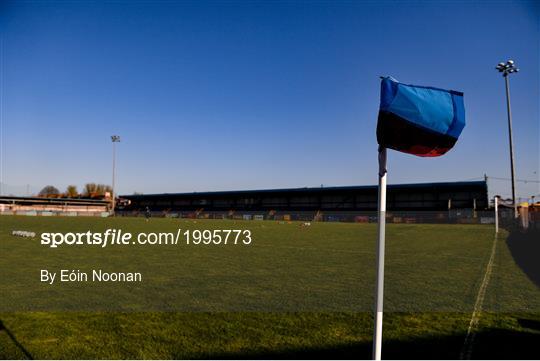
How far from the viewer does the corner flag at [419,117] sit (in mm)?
2561

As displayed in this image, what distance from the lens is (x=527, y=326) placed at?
532 cm

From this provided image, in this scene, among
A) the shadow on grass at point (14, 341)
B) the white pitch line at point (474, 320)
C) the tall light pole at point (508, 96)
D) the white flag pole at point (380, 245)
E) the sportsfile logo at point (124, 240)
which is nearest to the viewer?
the white flag pole at point (380, 245)

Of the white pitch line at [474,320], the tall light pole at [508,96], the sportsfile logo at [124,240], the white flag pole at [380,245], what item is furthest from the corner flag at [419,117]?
the tall light pole at [508,96]

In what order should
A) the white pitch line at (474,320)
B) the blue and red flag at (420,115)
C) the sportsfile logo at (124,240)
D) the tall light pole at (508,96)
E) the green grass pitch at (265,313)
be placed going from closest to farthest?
the blue and red flag at (420,115), the white pitch line at (474,320), the green grass pitch at (265,313), the sportsfile logo at (124,240), the tall light pole at (508,96)

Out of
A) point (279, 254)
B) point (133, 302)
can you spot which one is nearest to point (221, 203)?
point (279, 254)

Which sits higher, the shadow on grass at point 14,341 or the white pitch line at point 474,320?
the white pitch line at point 474,320

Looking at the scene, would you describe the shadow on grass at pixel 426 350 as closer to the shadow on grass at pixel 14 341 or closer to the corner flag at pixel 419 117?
the shadow on grass at pixel 14 341

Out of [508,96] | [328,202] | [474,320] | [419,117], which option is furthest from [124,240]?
[328,202]

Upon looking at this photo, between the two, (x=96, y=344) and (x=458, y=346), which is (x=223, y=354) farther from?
(x=458, y=346)

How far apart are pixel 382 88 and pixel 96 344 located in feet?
13.6

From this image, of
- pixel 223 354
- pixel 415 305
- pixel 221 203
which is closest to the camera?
pixel 223 354

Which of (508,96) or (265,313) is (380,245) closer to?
(265,313)

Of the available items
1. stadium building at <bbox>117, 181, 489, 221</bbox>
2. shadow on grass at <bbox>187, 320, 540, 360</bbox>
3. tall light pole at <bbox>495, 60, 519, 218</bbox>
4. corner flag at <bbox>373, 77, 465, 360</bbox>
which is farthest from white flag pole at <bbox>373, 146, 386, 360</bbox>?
stadium building at <bbox>117, 181, 489, 221</bbox>

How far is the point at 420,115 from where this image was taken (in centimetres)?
255
